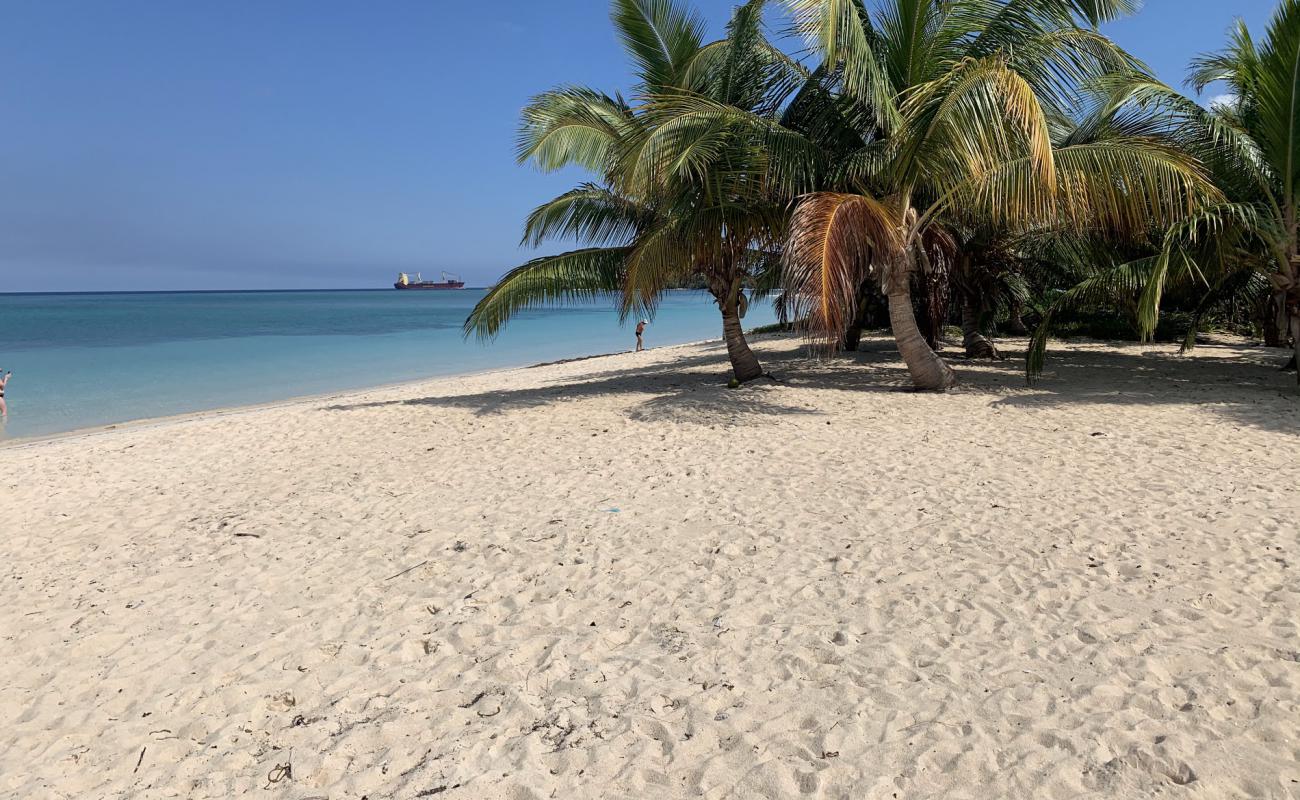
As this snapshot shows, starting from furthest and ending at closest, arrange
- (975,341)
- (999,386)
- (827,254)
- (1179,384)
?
(975,341) < (999,386) < (1179,384) < (827,254)

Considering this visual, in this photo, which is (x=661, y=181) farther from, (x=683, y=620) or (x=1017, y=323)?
(x=1017, y=323)

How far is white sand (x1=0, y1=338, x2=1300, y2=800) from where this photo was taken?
260 centimetres

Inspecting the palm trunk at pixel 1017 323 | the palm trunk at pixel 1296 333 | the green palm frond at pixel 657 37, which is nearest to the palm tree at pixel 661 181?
the green palm frond at pixel 657 37

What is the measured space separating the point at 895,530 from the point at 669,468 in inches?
93.5

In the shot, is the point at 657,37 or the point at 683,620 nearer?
the point at 683,620

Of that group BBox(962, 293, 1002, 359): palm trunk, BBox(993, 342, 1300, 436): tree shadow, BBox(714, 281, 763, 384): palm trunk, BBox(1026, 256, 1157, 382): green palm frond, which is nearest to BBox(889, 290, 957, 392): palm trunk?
BBox(993, 342, 1300, 436): tree shadow

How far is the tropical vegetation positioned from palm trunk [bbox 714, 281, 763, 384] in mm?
32

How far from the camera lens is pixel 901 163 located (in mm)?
8289

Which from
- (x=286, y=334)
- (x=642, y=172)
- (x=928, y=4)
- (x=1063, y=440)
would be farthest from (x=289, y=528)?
(x=286, y=334)

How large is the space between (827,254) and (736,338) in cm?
365

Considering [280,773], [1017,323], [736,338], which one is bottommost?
[280,773]

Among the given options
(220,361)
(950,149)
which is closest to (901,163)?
(950,149)

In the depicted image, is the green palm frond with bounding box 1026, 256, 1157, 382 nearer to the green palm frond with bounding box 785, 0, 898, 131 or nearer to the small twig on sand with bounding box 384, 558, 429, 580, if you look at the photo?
the green palm frond with bounding box 785, 0, 898, 131

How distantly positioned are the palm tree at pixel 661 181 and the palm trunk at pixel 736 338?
0.07 ft
